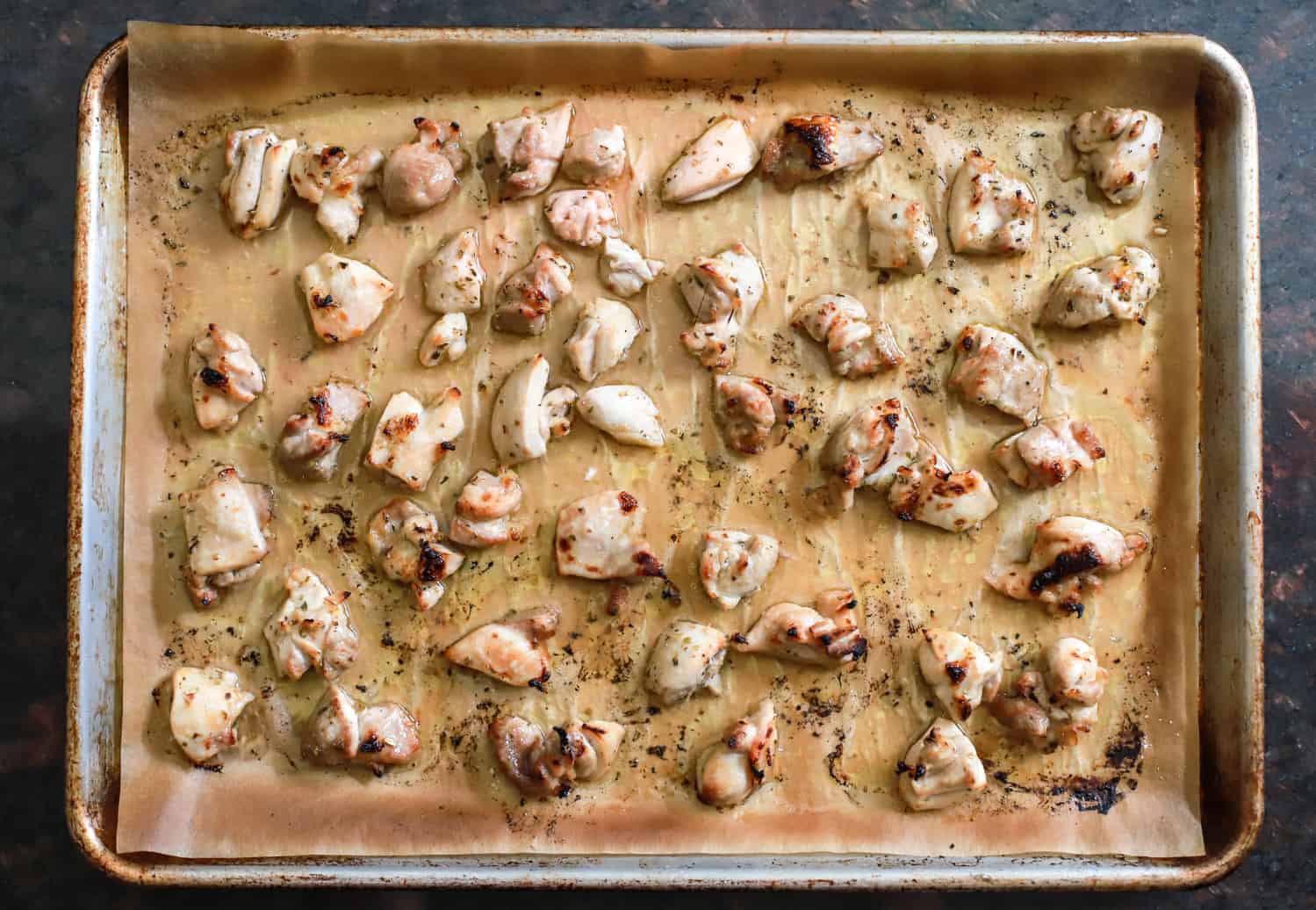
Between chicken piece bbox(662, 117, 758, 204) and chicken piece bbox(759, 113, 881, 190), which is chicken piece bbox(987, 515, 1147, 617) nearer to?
chicken piece bbox(759, 113, 881, 190)

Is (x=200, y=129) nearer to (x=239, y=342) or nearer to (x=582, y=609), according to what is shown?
(x=239, y=342)

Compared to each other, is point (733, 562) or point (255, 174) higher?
point (255, 174)

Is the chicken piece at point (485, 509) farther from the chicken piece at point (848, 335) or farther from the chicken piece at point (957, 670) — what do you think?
the chicken piece at point (957, 670)

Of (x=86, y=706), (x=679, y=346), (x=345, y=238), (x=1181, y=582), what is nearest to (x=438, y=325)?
(x=345, y=238)

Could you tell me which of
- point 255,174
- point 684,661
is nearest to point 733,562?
point 684,661

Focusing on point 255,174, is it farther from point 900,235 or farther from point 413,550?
point 900,235

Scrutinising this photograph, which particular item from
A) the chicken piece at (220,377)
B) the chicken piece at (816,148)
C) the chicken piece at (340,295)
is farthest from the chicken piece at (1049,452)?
the chicken piece at (220,377)
